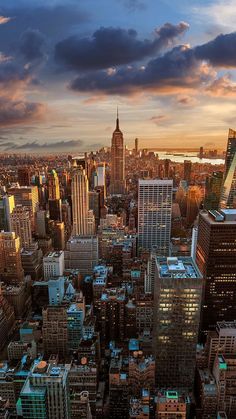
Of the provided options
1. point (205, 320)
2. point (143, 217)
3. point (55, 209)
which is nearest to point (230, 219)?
point (205, 320)

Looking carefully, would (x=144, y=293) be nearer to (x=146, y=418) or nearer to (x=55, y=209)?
(x=146, y=418)

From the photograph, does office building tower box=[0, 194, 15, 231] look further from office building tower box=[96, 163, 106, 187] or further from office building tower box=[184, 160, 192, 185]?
office building tower box=[184, 160, 192, 185]

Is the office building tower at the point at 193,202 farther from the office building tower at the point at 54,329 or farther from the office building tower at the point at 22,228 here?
the office building tower at the point at 54,329

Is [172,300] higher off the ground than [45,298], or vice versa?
[172,300]

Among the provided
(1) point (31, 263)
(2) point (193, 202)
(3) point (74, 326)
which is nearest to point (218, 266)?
(3) point (74, 326)

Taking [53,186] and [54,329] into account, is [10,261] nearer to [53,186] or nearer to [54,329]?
[54,329]

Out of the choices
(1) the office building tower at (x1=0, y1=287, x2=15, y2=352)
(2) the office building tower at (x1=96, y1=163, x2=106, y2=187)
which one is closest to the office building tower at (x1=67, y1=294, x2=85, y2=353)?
(1) the office building tower at (x1=0, y1=287, x2=15, y2=352)
